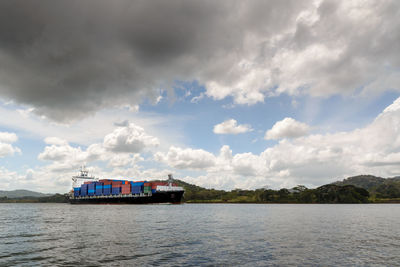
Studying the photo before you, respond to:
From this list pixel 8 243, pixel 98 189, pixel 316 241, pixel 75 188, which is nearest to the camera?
pixel 8 243

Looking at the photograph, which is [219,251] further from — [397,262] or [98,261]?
[397,262]

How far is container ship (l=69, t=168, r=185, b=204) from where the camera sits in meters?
143

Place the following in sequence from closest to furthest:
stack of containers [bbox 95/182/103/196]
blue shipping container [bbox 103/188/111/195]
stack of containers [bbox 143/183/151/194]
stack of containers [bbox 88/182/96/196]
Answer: stack of containers [bbox 143/183/151/194], blue shipping container [bbox 103/188/111/195], stack of containers [bbox 95/182/103/196], stack of containers [bbox 88/182/96/196]

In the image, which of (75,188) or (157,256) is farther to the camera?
(75,188)

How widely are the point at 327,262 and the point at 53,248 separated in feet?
84.5

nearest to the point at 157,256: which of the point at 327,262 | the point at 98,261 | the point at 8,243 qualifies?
the point at 98,261

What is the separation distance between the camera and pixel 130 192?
6019 inches

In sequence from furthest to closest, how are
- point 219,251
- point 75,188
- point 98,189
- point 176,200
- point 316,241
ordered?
point 75,188, point 98,189, point 176,200, point 316,241, point 219,251

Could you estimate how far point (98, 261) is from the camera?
20875 millimetres

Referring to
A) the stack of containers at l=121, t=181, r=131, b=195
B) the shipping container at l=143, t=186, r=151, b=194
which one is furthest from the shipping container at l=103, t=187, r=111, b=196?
the shipping container at l=143, t=186, r=151, b=194

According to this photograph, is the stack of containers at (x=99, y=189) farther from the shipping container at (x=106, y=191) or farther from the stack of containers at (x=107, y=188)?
the shipping container at (x=106, y=191)

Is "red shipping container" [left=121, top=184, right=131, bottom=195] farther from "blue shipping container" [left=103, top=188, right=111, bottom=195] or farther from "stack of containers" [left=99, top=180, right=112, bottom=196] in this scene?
"stack of containers" [left=99, top=180, right=112, bottom=196]

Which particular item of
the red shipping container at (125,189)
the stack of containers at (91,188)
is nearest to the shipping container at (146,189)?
the red shipping container at (125,189)

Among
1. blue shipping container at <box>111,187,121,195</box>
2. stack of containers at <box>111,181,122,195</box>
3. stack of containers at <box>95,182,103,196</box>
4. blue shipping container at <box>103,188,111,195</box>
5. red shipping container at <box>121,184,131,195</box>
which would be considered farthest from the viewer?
stack of containers at <box>95,182,103,196</box>
